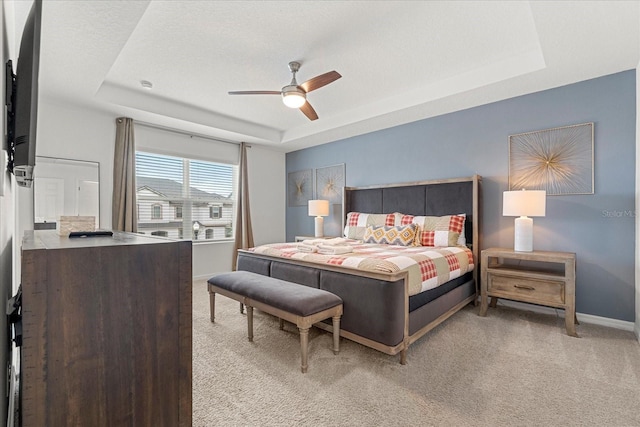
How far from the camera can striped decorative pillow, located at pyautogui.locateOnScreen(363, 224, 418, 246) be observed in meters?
3.64

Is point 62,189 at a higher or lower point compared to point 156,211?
higher

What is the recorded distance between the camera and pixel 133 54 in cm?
281

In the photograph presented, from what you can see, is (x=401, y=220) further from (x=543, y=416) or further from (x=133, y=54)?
(x=133, y=54)

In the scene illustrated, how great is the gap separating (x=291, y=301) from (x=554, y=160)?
314 centimetres

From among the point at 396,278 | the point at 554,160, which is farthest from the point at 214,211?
the point at 554,160

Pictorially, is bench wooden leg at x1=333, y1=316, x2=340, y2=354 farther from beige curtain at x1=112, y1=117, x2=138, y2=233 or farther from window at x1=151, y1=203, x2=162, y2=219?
window at x1=151, y1=203, x2=162, y2=219

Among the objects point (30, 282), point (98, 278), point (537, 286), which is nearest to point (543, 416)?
point (537, 286)

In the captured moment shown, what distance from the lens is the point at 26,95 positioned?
105 centimetres

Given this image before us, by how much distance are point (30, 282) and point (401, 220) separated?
376 cm

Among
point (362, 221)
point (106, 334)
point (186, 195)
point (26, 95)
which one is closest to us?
point (106, 334)

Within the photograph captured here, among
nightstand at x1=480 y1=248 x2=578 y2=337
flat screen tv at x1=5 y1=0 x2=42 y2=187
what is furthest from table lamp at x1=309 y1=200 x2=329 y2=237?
flat screen tv at x1=5 y1=0 x2=42 y2=187

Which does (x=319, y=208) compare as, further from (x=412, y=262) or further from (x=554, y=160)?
(x=554, y=160)

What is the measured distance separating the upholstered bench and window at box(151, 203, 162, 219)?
259cm

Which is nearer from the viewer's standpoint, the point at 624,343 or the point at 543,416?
the point at 543,416
